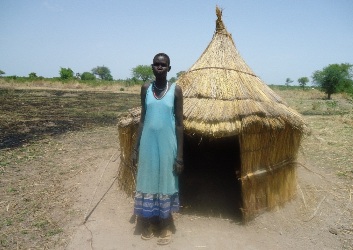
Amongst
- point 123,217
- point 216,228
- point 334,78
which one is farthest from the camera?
point 334,78

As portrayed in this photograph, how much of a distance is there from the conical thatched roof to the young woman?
0.67 m

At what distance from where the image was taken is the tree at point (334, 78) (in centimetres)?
3681

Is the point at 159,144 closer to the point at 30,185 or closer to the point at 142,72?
the point at 30,185

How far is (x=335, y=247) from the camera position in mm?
3961

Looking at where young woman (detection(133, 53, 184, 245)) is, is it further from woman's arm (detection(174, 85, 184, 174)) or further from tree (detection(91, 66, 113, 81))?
tree (detection(91, 66, 113, 81))

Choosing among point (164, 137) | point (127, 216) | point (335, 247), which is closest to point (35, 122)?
point (127, 216)

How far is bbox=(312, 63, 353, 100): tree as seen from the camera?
3681 cm

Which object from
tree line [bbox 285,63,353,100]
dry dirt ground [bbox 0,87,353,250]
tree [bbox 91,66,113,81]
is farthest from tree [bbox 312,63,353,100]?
tree [bbox 91,66,113,81]

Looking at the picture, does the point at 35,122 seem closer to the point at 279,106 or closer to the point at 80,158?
the point at 80,158

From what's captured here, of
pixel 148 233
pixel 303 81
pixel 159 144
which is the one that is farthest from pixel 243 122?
pixel 303 81

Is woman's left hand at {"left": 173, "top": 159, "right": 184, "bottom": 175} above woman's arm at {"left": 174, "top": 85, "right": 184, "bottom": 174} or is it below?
below

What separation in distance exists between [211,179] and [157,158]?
2712mm

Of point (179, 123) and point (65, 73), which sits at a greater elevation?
point (65, 73)

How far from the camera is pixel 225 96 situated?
4.58 metres
